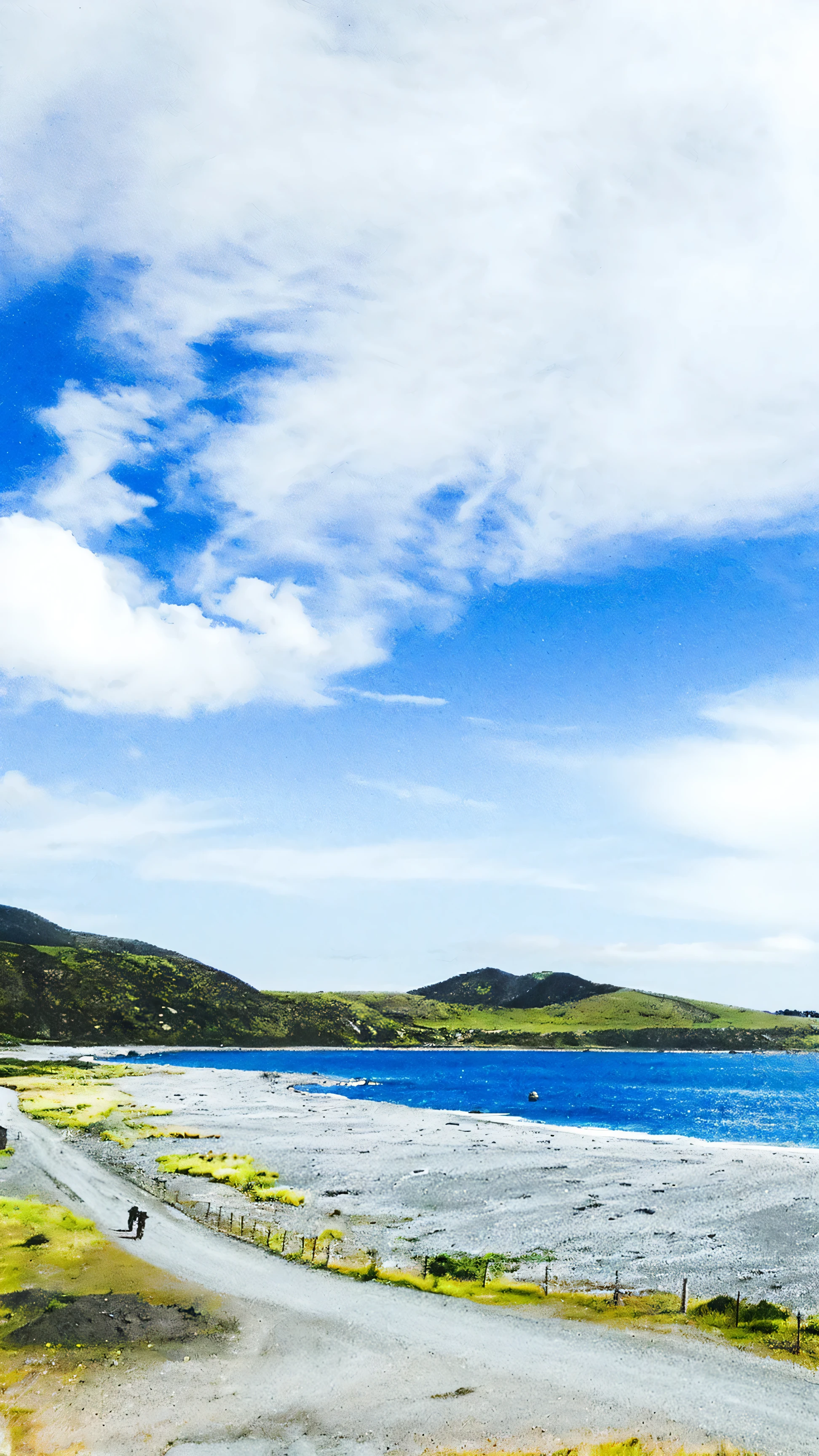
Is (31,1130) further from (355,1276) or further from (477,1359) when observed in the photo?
Result: (477,1359)

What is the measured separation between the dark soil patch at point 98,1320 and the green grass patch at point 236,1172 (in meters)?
26.9

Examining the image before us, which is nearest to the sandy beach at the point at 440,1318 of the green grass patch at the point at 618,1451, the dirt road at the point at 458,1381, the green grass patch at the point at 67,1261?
the dirt road at the point at 458,1381

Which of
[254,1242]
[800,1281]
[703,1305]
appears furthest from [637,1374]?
[254,1242]

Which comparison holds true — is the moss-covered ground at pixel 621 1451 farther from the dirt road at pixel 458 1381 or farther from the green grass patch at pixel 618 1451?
the dirt road at pixel 458 1381

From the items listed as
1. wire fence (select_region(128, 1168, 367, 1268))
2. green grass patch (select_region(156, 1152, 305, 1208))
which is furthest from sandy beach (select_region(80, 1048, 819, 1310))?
green grass patch (select_region(156, 1152, 305, 1208))

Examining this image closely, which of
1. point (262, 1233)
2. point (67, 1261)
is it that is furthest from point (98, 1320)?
point (262, 1233)

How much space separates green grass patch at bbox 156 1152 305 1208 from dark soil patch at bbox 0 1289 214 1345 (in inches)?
1060

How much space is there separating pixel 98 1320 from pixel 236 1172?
1551 inches

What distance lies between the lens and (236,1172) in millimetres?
74125

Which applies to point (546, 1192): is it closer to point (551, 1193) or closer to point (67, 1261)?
point (551, 1193)

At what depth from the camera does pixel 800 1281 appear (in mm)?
48500

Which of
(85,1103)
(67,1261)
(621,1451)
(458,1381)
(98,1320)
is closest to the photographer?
(621,1451)

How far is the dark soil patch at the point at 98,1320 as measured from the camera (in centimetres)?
3525

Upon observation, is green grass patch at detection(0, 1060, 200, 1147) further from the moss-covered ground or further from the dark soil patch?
the moss-covered ground
